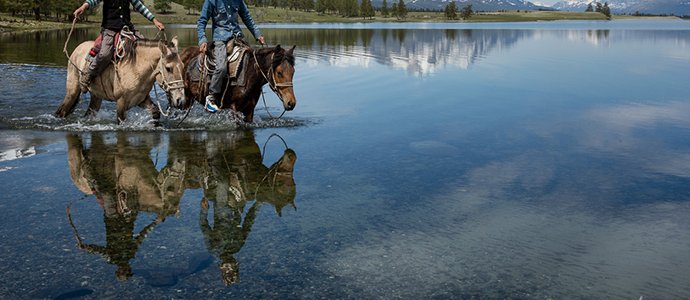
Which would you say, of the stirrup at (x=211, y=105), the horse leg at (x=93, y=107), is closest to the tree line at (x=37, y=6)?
the horse leg at (x=93, y=107)

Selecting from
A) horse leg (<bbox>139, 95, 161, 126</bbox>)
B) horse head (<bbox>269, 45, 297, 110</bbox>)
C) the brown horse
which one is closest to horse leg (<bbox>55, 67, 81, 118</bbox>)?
horse leg (<bbox>139, 95, 161, 126</bbox>)

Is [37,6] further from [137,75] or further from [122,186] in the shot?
[122,186]

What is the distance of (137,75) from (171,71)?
1130mm

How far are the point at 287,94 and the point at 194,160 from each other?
3014mm

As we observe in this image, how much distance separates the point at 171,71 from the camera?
13344 millimetres

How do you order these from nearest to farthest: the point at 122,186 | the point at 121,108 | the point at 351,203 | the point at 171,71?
the point at 351,203
the point at 122,186
the point at 171,71
the point at 121,108

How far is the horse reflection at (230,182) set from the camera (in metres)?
7.85

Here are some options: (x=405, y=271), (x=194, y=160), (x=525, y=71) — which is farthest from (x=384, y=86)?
(x=405, y=271)

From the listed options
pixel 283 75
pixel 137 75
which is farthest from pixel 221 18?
pixel 137 75

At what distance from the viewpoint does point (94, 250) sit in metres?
7.34

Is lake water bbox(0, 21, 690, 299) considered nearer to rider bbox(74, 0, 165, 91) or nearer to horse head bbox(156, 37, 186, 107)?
horse head bbox(156, 37, 186, 107)

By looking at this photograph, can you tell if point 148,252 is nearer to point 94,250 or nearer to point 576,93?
point 94,250

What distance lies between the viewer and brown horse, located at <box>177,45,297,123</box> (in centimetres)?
1428

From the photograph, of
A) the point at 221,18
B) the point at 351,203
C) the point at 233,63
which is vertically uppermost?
the point at 221,18
